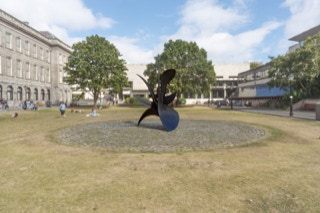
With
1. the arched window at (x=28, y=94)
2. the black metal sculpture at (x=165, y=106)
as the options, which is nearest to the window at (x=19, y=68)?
the arched window at (x=28, y=94)

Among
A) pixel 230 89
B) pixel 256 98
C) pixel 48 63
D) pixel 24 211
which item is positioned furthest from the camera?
pixel 230 89

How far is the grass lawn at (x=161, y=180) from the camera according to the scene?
3.80 metres

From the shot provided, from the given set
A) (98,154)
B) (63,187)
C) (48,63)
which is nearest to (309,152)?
(98,154)

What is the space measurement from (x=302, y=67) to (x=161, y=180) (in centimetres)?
3074

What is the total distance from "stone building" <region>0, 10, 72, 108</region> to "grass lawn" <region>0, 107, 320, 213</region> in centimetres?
3984

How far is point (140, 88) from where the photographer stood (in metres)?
71.9

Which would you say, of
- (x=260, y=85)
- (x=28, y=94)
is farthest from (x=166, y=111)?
(x=260, y=85)

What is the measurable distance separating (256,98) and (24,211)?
51288 mm

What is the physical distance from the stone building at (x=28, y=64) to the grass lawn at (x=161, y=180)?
131 feet

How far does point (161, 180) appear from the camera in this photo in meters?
4.90

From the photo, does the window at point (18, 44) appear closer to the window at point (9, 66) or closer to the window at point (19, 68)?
the window at point (19, 68)

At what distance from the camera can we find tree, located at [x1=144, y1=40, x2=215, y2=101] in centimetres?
4131

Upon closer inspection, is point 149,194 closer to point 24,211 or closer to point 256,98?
point 24,211

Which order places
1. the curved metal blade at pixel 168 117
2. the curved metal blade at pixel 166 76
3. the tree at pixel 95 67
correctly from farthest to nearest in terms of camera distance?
the tree at pixel 95 67 < the curved metal blade at pixel 166 76 < the curved metal blade at pixel 168 117
